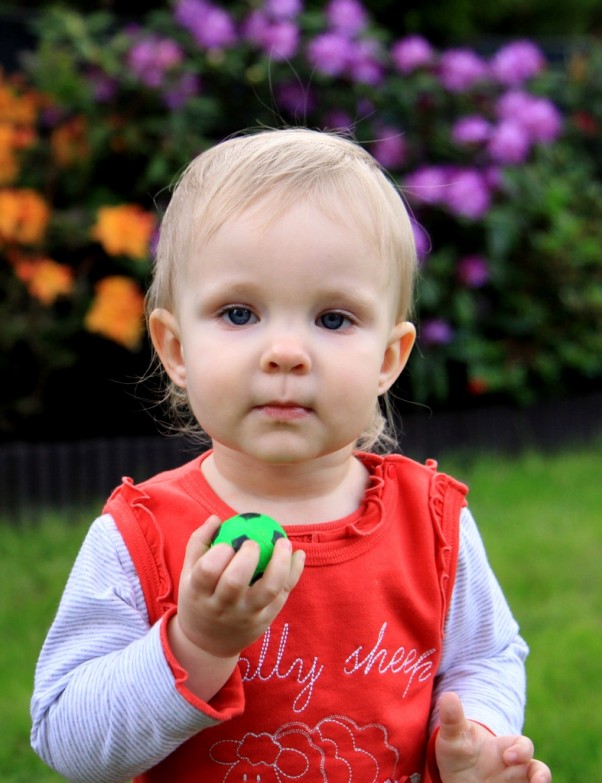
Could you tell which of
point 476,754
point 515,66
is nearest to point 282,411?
point 476,754

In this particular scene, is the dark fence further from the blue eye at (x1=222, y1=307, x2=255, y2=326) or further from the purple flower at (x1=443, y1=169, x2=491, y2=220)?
the blue eye at (x1=222, y1=307, x2=255, y2=326)

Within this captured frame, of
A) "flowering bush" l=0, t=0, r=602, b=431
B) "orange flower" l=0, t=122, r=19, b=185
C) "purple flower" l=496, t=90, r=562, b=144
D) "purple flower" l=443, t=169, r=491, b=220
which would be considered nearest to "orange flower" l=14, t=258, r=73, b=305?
"flowering bush" l=0, t=0, r=602, b=431

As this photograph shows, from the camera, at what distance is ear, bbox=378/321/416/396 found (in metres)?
1.74

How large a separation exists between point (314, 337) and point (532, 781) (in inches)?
28.0

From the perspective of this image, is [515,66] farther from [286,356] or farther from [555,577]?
[286,356]

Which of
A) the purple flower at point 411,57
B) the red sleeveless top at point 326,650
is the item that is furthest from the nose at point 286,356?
the purple flower at point 411,57

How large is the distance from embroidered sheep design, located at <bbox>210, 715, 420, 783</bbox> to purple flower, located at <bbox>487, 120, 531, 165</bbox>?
3787 mm

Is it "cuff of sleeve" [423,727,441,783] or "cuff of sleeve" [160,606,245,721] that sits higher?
"cuff of sleeve" [160,606,245,721]

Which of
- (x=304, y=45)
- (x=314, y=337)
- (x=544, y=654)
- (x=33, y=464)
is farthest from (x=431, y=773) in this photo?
(x=304, y=45)

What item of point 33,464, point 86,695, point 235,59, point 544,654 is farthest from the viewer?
point 235,59

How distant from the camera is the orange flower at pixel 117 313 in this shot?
424 cm

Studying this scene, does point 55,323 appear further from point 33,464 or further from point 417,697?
point 417,697

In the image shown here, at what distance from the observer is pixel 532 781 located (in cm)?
161

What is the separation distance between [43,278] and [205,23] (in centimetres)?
139
